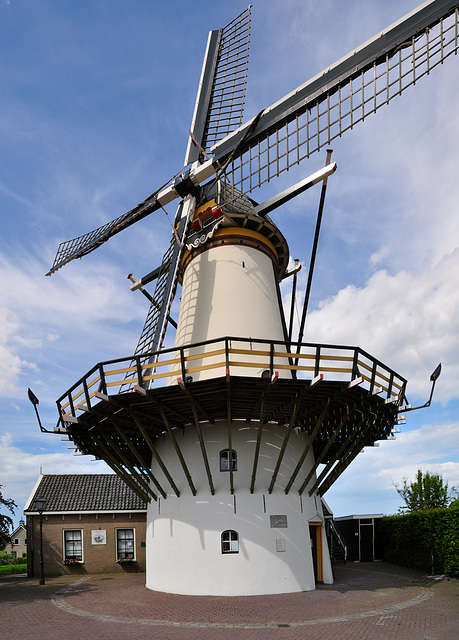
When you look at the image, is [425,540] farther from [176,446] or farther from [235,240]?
[235,240]

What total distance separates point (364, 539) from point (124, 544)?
34.8 ft

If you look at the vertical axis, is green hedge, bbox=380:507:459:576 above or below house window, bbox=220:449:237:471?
below

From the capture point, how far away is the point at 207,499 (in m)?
12.7

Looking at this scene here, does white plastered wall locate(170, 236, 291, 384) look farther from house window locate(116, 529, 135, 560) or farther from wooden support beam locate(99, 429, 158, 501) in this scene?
house window locate(116, 529, 135, 560)

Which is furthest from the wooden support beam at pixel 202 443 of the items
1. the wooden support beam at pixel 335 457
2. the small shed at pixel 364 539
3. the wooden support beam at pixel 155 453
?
the small shed at pixel 364 539

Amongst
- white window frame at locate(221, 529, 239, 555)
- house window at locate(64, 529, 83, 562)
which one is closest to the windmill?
white window frame at locate(221, 529, 239, 555)

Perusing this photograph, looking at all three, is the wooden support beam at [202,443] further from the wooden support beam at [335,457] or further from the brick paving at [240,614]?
the wooden support beam at [335,457]

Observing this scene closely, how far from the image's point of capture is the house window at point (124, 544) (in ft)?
63.0

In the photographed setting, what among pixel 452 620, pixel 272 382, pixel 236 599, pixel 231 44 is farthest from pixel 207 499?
pixel 231 44

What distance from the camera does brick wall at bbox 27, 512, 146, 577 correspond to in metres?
18.8

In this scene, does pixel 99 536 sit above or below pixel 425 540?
above

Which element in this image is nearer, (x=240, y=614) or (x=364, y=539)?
(x=240, y=614)

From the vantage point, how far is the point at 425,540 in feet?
55.4

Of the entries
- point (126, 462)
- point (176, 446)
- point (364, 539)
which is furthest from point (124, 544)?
point (364, 539)
